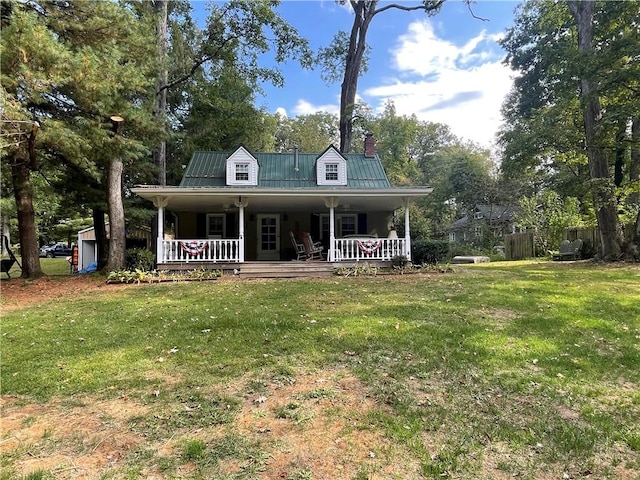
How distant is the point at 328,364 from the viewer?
4.28 m

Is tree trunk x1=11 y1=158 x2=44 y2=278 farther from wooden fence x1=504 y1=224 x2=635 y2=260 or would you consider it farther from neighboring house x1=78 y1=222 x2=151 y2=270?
wooden fence x1=504 y1=224 x2=635 y2=260

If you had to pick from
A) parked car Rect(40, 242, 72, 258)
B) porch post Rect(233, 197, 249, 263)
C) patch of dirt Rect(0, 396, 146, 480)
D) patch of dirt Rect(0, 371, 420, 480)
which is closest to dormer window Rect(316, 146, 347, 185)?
porch post Rect(233, 197, 249, 263)

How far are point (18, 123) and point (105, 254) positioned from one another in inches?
292

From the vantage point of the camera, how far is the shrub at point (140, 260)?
40.4ft

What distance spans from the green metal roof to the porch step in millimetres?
3937

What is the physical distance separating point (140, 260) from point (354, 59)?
16.3 meters

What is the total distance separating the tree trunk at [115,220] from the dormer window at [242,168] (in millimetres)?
3841

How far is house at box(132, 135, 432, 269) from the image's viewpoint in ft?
45.3

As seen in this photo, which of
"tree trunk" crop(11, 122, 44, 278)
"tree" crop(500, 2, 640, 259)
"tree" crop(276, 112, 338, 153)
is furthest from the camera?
"tree" crop(276, 112, 338, 153)

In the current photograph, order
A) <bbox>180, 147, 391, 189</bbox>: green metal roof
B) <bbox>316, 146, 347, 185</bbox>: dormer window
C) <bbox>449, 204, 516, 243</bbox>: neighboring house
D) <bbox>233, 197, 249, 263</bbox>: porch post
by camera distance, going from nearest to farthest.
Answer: <bbox>233, 197, 249, 263</bbox>: porch post
<bbox>180, 147, 391, 189</bbox>: green metal roof
<bbox>316, 146, 347, 185</bbox>: dormer window
<bbox>449, 204, 516, 243</bbox>: neighboring house

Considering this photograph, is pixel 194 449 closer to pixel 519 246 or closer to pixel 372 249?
pixel 372 249

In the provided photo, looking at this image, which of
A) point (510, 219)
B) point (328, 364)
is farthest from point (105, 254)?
point (510, 219)

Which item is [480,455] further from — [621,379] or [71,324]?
[71,324]

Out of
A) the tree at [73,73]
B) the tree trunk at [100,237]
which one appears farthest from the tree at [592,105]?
the tree trunk at [100,237]
